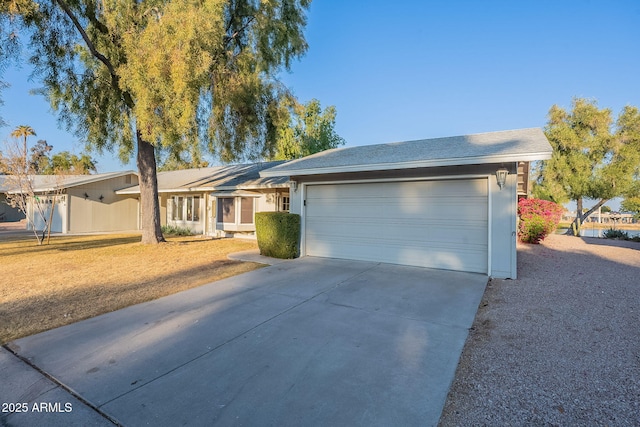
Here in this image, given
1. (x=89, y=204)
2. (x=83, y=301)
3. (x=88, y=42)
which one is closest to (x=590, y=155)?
(x=83, y=301)

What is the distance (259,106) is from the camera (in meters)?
12.1

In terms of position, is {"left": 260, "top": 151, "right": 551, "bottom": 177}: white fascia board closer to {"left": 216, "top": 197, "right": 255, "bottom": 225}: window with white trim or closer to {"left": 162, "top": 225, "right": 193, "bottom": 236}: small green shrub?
{"left": 216, "top": 197, "right": 255, "bottom": 225}: window with white trim

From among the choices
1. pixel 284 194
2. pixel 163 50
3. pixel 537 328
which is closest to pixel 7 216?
pixel 284 194

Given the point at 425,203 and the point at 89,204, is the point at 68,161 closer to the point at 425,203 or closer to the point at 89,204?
the point at 89,204

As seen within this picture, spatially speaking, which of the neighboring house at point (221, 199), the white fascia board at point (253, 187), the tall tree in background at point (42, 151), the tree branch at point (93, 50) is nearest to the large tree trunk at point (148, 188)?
the tree branch at point (93, 50)

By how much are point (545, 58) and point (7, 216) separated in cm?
3984

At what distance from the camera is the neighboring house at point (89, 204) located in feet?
57.7

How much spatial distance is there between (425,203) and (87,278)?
26.1 ft

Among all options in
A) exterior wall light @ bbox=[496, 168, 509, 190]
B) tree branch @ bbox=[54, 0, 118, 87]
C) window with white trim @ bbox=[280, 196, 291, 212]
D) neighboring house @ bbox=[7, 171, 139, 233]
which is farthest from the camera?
neighboring house @ bbox=[7, 171, 139, 233]

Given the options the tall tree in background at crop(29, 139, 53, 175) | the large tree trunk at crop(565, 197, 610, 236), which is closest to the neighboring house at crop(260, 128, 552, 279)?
the large tree trunk at crop(565, 197, 610, 236)

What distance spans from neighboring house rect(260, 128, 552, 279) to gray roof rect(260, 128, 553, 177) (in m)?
0.02

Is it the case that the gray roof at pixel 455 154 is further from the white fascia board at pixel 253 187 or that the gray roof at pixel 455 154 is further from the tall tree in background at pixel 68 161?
the tall tree in background at pixel 68 161

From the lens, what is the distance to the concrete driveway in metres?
2.44

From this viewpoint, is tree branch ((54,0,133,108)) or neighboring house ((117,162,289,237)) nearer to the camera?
tree branch ((54,0,133,108))
